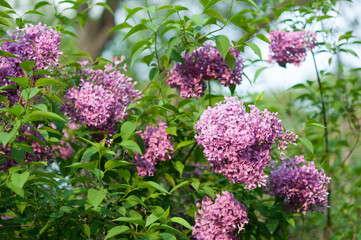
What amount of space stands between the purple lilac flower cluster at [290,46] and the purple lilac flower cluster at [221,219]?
1187 millimetres

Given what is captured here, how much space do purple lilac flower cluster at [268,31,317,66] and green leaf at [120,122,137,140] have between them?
1.23m

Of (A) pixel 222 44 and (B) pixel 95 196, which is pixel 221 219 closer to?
(B) pixel 95 196

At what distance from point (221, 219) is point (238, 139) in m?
0.43

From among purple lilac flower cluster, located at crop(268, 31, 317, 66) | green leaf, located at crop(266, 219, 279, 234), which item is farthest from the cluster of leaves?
purple lilac flower cluster, located at crop(268, 31, 317, 66)

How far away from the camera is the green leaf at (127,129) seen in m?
1.73

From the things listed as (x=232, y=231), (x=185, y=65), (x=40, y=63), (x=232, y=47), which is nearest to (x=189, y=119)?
(x=185, y=65)

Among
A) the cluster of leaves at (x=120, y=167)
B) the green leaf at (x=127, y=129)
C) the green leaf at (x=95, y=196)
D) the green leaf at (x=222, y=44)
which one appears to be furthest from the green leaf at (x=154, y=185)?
the green leaf at (x=222, y=44)

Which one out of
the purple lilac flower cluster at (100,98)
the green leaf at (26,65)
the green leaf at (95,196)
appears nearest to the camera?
the green leaf at (95,196)

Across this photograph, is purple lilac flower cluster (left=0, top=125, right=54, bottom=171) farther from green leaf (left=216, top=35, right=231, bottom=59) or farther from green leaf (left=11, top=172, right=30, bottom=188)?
green leaf (left=216, top=35, right=231, bottom=59)

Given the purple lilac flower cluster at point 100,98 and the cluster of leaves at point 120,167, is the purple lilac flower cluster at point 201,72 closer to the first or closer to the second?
the cluster of leaves at point 120,167

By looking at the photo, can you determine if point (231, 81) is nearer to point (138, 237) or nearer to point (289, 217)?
point (289, 217)

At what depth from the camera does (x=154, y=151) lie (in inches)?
73.9

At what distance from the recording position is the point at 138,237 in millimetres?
1545

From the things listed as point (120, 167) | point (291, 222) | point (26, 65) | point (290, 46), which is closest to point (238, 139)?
point (291, 222)
